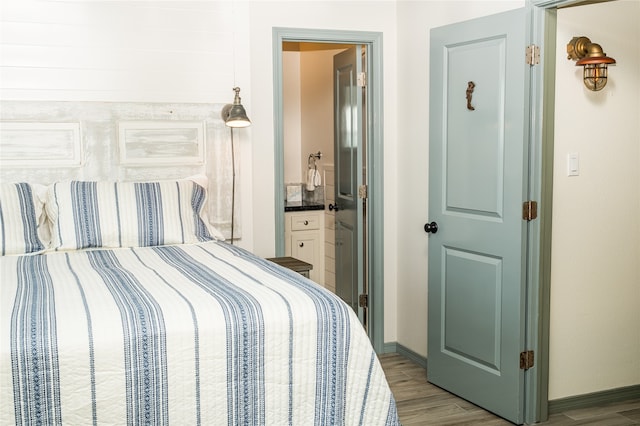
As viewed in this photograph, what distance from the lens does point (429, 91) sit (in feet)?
13.6

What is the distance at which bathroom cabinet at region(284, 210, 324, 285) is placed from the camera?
568 cm

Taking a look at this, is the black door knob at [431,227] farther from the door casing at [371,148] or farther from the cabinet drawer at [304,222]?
the cabinet drawer at [304,222]

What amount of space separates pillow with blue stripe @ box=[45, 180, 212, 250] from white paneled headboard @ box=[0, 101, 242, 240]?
23 centimetres

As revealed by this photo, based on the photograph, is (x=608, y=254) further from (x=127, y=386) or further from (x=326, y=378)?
(x=127, y=386)

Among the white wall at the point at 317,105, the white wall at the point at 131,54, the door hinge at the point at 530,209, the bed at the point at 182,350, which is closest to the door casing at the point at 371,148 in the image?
the white wall at the point at 131,54

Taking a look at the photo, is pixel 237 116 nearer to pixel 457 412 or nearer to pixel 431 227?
pixel 431 227

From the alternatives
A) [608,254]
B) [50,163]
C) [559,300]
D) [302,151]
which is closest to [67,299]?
[50,163]

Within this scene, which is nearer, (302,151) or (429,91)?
(429,91)

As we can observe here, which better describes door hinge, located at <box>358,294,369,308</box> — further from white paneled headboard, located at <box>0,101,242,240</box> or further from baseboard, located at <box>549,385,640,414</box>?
baseboard, located at <box>549,385,640,414</box>

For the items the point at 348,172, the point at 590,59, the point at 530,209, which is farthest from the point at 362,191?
the point at 590,59

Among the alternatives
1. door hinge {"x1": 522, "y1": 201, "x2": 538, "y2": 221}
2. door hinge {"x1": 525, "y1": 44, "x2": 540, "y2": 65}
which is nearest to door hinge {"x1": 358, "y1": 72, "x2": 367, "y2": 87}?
door hinge {"x1": 525, "y1": 44, "x2": 540, "y2": 65}

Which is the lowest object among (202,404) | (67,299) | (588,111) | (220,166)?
(202,404)

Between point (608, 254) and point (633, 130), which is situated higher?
point (633, 130)

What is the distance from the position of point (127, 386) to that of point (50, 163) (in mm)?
2113
